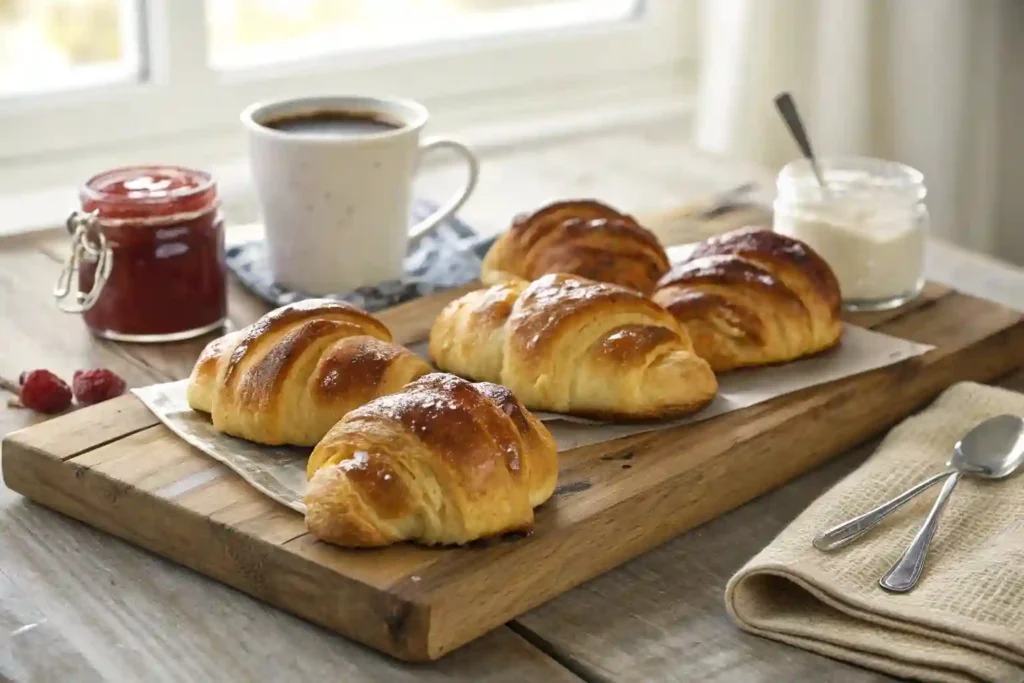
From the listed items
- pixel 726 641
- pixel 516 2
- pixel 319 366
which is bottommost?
pixel 726 641

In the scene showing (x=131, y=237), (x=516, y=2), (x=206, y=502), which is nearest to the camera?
(x=206, y=502)

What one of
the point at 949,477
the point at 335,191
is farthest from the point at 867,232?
the point at 335,191

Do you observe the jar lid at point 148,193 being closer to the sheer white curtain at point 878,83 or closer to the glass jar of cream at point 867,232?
the glass jar of cream at point 867,232

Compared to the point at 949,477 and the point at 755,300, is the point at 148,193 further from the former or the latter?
the point at 949,477

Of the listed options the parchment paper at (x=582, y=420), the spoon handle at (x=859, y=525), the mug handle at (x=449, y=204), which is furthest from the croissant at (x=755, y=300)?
the mug handle at (x=449, y=204)

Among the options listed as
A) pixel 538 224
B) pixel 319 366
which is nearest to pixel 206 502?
pixel 319 366

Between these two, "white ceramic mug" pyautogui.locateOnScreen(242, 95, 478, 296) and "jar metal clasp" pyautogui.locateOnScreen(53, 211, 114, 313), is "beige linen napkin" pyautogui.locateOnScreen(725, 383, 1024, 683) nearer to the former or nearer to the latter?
"white ceramic mug" pyautogui.locateOnScreen(242, 95, 478, 296)

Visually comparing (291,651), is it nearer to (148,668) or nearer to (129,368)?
(148,668)
